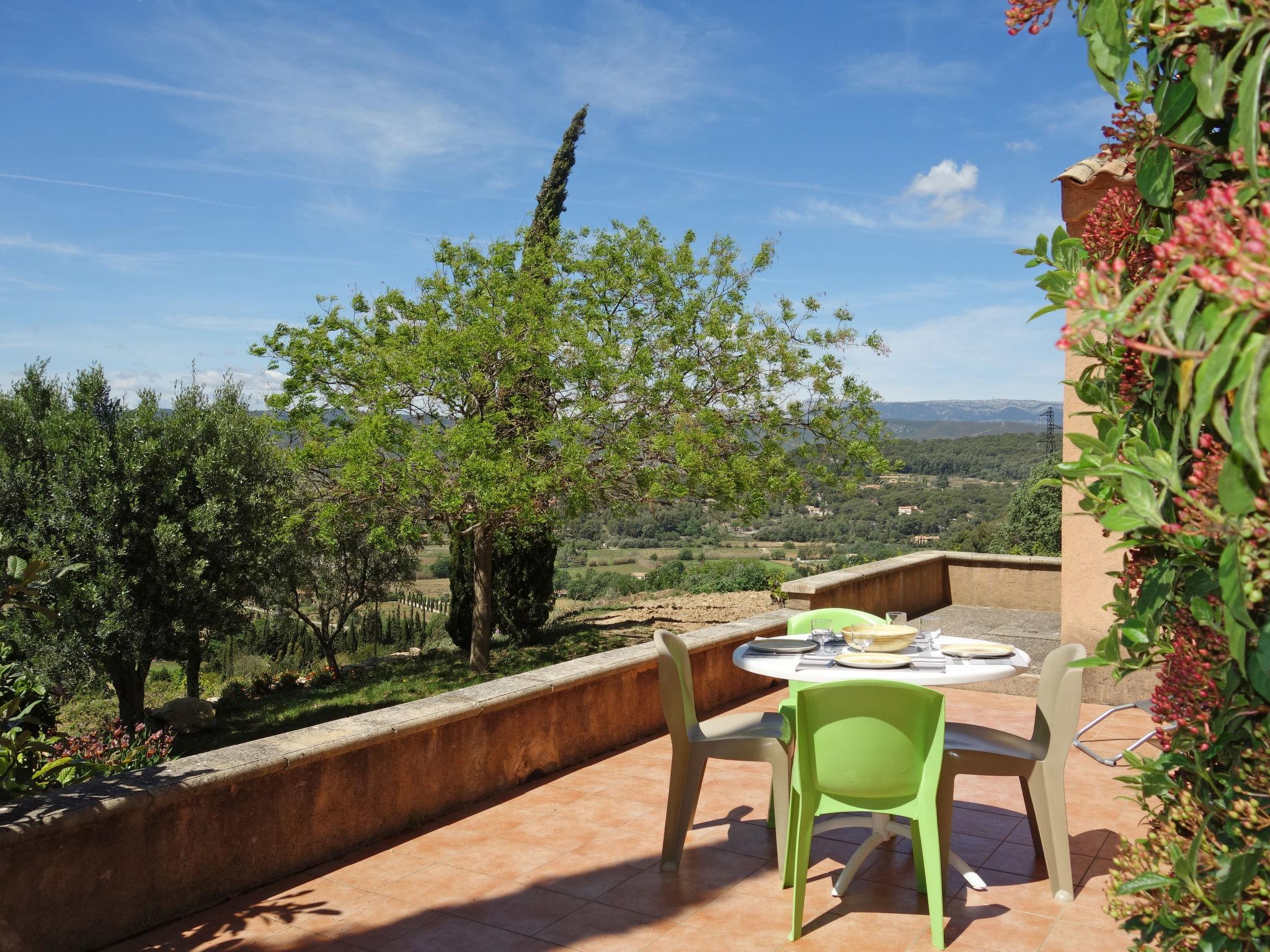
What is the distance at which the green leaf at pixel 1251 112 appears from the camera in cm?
93

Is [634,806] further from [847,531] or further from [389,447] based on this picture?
[847,531]

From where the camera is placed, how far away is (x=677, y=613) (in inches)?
578

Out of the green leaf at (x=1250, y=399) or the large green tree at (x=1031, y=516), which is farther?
the large green tree at (x=1031, y=516)

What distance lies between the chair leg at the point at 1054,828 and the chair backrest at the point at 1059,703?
86 millimetres

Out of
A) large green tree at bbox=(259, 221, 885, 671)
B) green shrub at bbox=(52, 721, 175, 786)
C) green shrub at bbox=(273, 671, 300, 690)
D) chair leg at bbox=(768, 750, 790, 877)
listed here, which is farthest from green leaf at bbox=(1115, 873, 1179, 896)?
green shrub at bbox=(273, 671, 300, 690)

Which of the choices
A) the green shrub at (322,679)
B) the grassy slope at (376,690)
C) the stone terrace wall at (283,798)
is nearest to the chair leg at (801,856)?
the stone terrace wall at (283,798)

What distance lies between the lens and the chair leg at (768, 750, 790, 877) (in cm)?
352

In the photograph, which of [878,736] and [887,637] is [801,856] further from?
[887,637]

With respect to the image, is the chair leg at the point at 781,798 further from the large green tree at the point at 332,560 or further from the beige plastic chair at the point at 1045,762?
the large green tree at the point at 332,560

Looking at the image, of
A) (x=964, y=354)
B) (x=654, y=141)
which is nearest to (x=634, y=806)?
(x=654, y=141)

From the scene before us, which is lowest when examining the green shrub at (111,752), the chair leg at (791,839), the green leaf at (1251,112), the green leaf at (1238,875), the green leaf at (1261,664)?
the green shrub at (111,752)

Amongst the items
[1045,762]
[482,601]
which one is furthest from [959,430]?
[1045,762]

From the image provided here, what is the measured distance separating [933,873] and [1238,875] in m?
2.00

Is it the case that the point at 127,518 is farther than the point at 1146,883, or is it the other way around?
the point at 127,518
